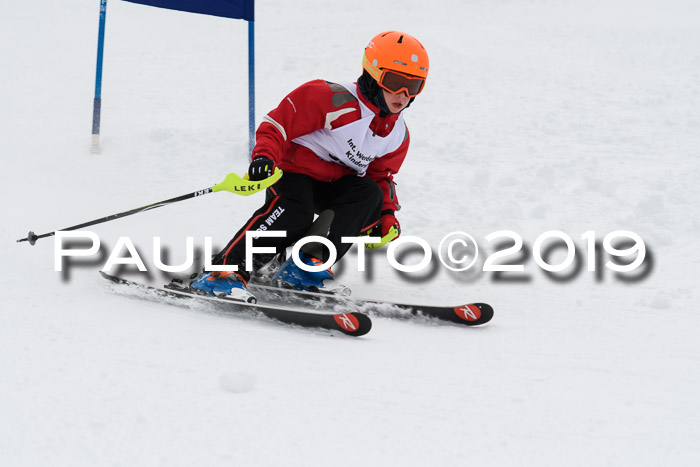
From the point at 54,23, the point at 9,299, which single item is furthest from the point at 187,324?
the point at 54,23

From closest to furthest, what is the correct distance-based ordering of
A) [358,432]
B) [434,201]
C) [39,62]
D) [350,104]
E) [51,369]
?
1. [358,432]
2. [51,369]
3. [350,104]
4. [434,201]
5. [39,62]

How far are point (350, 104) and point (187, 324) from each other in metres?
1.55

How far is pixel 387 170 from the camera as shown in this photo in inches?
175

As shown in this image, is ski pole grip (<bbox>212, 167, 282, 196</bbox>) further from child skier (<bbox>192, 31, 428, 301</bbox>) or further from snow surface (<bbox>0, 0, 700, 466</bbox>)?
snow surface (<bbox>0, 0, 700, 466</bbox>)

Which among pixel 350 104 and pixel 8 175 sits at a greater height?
pixel 350 104

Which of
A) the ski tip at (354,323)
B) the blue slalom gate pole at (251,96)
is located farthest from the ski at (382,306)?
the blue slalom gate pole at (251,96)

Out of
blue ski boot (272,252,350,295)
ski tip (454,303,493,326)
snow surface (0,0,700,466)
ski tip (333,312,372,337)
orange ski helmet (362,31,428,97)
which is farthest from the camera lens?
blue ski boot (272,252,350,295)

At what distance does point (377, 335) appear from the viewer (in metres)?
3.52

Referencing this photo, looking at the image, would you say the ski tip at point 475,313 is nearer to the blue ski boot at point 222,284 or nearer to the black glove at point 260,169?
the blue ski boot at point 222,284

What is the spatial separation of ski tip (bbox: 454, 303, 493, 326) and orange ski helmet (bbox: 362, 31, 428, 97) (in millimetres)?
1233

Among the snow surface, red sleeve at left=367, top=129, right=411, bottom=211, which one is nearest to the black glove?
the snow surface

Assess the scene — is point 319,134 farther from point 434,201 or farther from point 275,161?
point 434,201

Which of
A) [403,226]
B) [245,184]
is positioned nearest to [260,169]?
[245,184]

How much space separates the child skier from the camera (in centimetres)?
391
